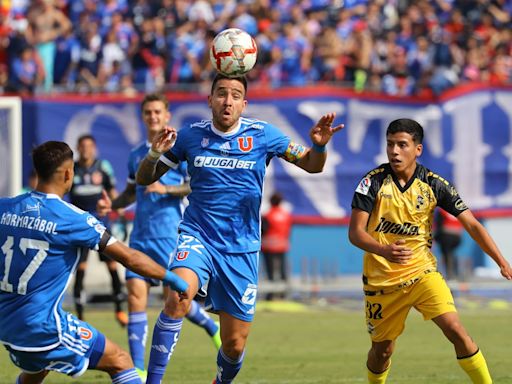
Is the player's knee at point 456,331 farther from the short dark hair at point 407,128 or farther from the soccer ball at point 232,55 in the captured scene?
the soccer ball at point 232,55

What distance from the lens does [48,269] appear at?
7.19 meters

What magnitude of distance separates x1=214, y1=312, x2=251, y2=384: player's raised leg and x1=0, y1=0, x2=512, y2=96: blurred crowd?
12841 millimetres

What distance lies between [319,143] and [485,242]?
5.25 feet

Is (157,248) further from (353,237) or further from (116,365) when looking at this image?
(116,365)

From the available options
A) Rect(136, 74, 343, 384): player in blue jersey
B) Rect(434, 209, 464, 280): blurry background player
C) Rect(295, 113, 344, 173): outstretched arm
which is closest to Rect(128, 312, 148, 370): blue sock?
Rect(136, 74, 343, 384): player in blue jersey

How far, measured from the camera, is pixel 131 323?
11.1 metres

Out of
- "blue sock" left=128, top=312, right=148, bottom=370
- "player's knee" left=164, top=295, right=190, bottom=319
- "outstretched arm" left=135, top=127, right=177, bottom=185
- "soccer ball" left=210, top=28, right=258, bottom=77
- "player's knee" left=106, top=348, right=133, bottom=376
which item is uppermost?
"soccer ball" left=210, top=28, right=258, bottom=77

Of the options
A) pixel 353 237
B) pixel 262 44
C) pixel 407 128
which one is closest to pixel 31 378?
pixel 353 237

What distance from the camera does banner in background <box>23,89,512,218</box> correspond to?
2084cm

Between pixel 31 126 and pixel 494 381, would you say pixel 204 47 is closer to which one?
pixel 31 126

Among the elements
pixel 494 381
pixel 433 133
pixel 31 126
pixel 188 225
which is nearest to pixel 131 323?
pixel 188 225

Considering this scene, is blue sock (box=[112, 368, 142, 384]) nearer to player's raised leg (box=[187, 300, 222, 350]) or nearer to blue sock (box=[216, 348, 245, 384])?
blue sock (box=[216, 348, 245, 384])

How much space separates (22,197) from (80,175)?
8.51 m

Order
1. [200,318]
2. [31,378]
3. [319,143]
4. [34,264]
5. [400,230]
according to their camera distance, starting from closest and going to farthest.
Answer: [34,264], [31,378], [319,143], [400,230], [200,318]
